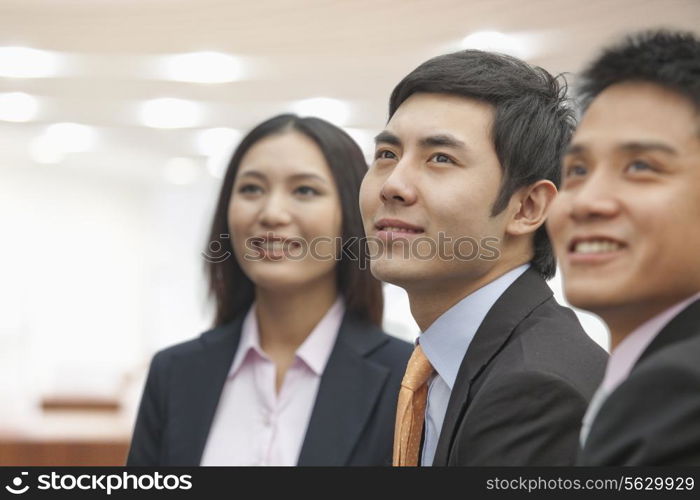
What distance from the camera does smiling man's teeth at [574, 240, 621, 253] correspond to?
94cm

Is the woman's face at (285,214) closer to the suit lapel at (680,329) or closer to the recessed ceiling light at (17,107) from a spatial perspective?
the suit lapel at (680,329)

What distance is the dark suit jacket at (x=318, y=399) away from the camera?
224 cm

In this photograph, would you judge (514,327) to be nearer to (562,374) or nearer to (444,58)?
(562,374)

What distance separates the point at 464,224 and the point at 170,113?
8039 mm

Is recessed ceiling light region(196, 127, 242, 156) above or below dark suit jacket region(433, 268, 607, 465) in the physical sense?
above

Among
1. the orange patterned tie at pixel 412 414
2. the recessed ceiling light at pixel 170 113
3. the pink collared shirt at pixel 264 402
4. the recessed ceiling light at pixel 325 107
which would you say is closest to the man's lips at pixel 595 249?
the orange patterned tie at pixel 412 414

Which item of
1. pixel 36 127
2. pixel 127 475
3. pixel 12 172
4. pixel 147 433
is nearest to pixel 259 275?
pixel 147 433

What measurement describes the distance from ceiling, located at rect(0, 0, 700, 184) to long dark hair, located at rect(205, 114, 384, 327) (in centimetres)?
265

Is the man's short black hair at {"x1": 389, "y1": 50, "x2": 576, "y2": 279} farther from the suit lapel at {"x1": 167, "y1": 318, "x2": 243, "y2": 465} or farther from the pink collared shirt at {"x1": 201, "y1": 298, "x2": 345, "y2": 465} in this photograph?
the suit lapel at {"x1": 167, "y1": 318, "x2": 243, "y2": 465}

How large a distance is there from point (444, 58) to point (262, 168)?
928mm

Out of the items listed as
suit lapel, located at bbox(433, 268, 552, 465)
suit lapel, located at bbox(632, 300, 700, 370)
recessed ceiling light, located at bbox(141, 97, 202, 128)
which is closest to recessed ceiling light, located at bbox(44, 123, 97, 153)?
recessed ceiling light, located at bbox(141, 97, 202, 128)
